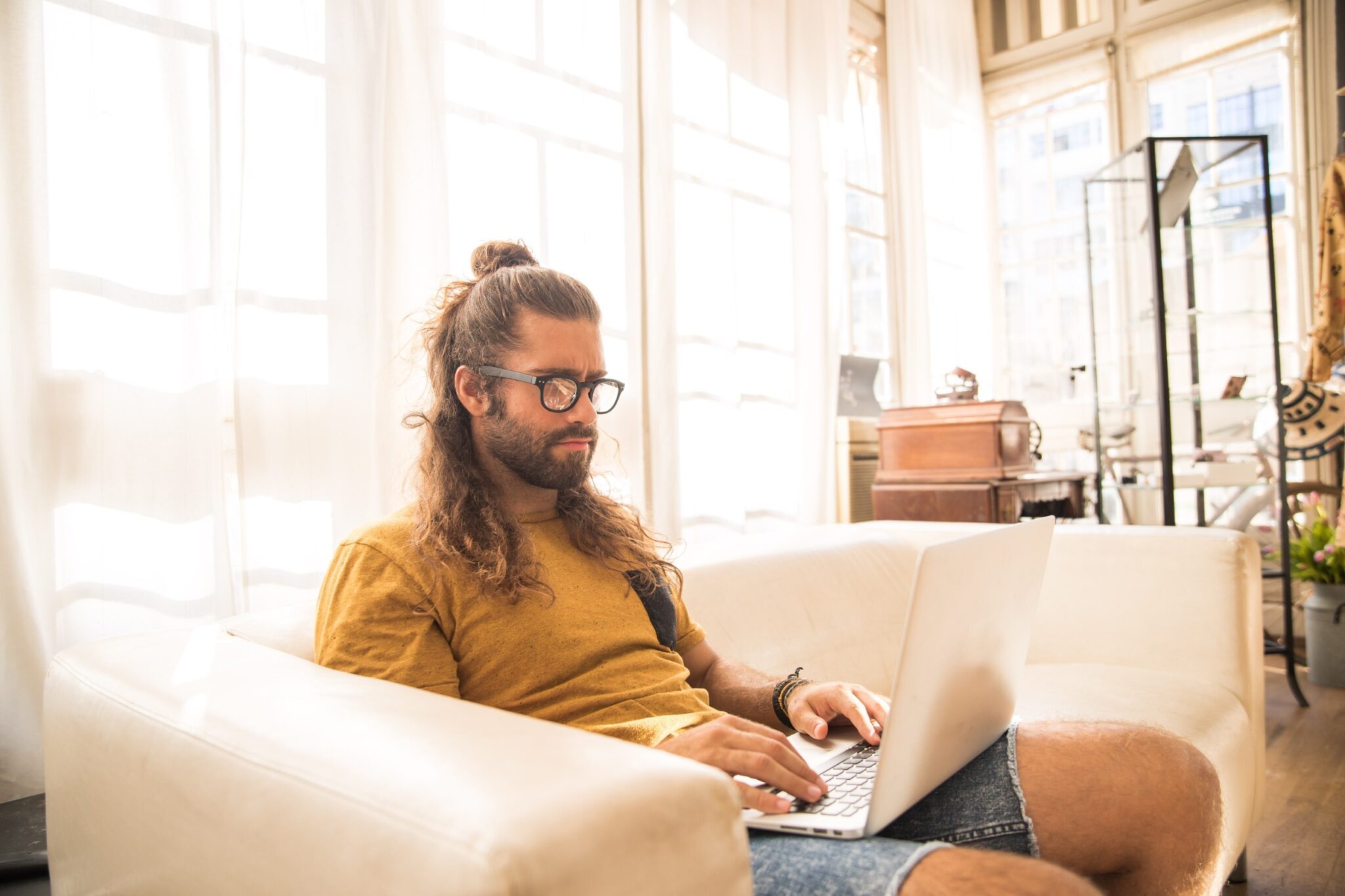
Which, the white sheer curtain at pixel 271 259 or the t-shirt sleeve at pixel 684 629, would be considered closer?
the t-shirt sleeve at pixel 684 629

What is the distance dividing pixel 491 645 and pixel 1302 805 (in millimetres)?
2144

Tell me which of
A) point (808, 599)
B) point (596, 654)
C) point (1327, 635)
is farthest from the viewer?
point (1327, 635)

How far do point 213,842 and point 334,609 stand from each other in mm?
344

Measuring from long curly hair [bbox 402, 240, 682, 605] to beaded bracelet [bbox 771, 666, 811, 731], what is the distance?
241mm

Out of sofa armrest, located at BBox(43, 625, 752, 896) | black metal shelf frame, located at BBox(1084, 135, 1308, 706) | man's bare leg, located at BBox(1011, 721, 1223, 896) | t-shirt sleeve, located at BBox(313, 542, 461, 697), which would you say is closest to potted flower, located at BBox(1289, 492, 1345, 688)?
black metal shelf frame, located at BBox(1084, 135, 1308, 706)

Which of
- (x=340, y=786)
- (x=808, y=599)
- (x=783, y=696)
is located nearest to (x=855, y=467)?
(x=808, y=599)

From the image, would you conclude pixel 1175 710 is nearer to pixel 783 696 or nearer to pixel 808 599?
pixel 808 599

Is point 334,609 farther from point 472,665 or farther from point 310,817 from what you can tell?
point 310,817

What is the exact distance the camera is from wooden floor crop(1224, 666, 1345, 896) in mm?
1769

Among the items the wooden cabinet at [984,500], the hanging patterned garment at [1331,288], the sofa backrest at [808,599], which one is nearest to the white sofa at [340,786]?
the sofa backrest at [808,599]

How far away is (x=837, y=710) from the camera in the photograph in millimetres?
1185

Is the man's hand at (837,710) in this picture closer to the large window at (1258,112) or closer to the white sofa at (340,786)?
the white sofa at (340,786)

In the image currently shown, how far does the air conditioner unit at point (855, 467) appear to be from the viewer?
394 cm

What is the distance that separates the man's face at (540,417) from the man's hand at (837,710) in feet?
1.48
